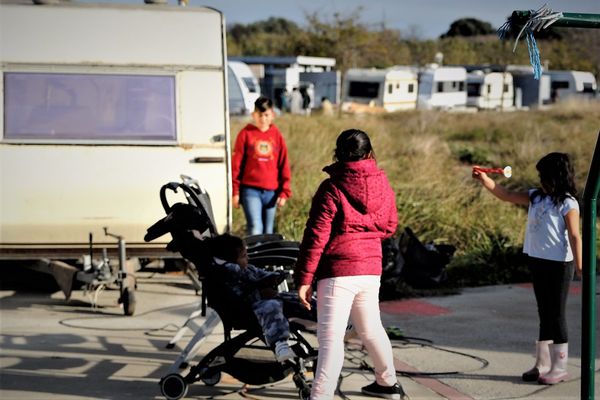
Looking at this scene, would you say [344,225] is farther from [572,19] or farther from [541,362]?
[572,19]

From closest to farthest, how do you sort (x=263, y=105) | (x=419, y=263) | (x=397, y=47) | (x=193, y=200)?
(x=193, y=200) < (x=263, y=105) < (x=419, y=263) < (x=397, y=47)

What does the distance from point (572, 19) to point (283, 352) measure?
2.87m

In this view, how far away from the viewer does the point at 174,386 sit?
6.44 m

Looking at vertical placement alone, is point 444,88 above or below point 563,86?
above

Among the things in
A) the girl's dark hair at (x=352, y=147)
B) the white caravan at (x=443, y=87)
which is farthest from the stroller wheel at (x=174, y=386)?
the white caravan at (x=443, y=87)

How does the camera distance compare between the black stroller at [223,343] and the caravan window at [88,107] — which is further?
the caravan window at [88,107]

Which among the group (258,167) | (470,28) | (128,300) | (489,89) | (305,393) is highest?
(470,28)

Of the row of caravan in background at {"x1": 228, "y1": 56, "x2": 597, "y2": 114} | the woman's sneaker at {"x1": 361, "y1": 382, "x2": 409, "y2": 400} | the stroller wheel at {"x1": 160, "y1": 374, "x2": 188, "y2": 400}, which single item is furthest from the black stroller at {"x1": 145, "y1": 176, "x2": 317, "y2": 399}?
the row of caravan in background at {"x1": 228, "y1": 56, "x2": 597, "y2": 114}

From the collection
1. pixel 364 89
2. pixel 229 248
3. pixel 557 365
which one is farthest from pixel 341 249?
pixel 364 89

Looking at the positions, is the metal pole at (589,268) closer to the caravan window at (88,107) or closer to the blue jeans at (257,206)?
the blue jeans at (257,206)

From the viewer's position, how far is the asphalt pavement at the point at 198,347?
6.81 metres

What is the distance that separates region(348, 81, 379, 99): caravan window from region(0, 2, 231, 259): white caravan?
3696 centimetres

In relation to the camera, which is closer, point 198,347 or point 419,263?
point 198,347

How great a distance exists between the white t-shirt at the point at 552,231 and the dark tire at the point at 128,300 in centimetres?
393
